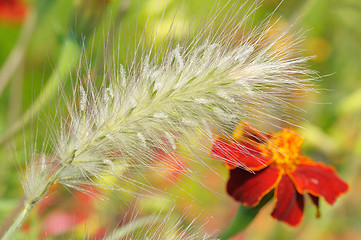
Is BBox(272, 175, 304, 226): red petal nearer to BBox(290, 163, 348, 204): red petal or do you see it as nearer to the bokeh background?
BBox(290, 163, 348, 204): red petal

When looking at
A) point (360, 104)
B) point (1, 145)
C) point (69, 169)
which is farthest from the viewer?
point (360, 104)

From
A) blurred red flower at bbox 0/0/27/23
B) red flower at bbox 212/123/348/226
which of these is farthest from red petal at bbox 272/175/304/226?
blurred red flower at bbox 0/0/27/23

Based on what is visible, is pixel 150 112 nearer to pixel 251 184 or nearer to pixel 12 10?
pixel 251 184

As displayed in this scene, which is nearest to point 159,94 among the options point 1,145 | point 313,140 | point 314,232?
point 1,145

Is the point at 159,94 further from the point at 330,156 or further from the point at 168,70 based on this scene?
the point at 330,156

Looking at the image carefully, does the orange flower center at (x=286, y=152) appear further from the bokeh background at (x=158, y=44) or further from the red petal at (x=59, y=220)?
the red petal at (x=59, y=220)

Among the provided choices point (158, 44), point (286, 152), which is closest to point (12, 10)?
point (158, 44)

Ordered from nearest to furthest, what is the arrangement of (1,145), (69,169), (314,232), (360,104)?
(69,169)
(1,145)
(360,104)
(314,232)
